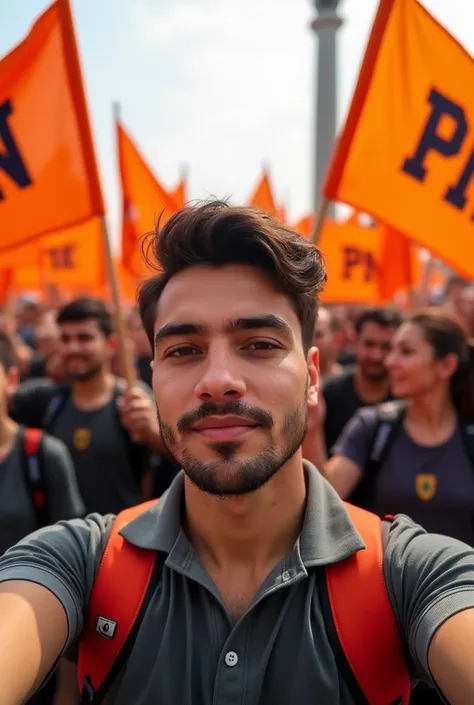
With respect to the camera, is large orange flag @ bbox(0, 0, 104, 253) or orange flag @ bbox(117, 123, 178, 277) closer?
large orange flag @ bbox(0, 0, 104, 253)

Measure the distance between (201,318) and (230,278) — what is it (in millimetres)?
127

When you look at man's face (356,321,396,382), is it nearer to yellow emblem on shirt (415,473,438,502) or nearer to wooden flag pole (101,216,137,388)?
yellow emblem on shirt (415,473,438,502)

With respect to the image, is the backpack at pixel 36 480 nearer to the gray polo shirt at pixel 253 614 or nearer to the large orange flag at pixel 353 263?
the gray polo shirt at pixel 253 614

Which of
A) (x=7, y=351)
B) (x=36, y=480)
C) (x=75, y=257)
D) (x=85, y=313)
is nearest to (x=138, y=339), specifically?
(x=7, y=351)

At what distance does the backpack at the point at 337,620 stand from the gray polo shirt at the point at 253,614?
0.02m

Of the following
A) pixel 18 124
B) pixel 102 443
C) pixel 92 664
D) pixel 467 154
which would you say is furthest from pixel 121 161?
pixel 92 664

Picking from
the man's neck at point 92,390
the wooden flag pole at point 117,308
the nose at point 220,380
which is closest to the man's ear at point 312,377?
the nose at point 220,380

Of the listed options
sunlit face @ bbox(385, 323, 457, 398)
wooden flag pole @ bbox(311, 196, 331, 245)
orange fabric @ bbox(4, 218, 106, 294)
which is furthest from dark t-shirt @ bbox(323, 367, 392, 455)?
orange fabric @ bbox(4, 218, 106, 294)

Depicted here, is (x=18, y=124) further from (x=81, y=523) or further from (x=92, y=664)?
(x=92, y=664)

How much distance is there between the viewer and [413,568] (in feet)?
4.72

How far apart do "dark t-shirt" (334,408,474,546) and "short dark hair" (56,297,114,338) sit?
200cm

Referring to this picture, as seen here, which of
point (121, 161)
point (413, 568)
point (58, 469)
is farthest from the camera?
point (121, 161)

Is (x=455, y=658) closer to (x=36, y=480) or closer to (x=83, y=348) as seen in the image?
(x=36, y=480)

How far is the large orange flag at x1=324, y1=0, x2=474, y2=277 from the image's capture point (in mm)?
3234
